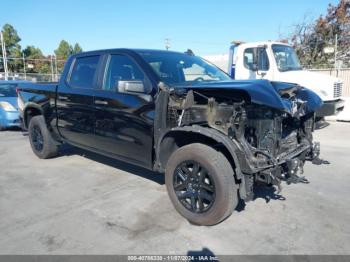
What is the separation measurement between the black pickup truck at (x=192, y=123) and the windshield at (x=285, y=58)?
5043 mm

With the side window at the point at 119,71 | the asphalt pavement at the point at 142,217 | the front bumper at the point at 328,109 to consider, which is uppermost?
the side window at the point at 119,71

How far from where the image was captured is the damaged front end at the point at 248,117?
324 cm

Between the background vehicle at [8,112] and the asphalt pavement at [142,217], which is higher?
the background vehicle at [8,112]

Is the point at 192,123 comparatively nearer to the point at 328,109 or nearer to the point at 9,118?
the point at 328,109

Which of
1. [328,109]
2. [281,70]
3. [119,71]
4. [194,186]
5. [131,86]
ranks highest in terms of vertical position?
[281,70]

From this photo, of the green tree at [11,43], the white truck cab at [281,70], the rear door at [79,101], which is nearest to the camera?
the rear door at [79,101]

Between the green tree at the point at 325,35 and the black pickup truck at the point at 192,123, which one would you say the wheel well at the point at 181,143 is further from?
the green tree at the point at 325,35

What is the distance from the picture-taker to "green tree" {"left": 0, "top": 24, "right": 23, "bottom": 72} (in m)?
46.1

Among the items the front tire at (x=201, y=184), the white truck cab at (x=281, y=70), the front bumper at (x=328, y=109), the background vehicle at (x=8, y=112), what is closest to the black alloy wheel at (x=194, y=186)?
the front tire at (x=201, y=184)

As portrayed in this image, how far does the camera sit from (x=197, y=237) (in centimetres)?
335

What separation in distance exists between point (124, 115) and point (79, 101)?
113cm

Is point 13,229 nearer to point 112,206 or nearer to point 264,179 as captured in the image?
point 112,206

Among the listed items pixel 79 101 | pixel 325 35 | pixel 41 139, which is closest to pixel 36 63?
pixel 325 35

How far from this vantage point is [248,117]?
3.42 m
